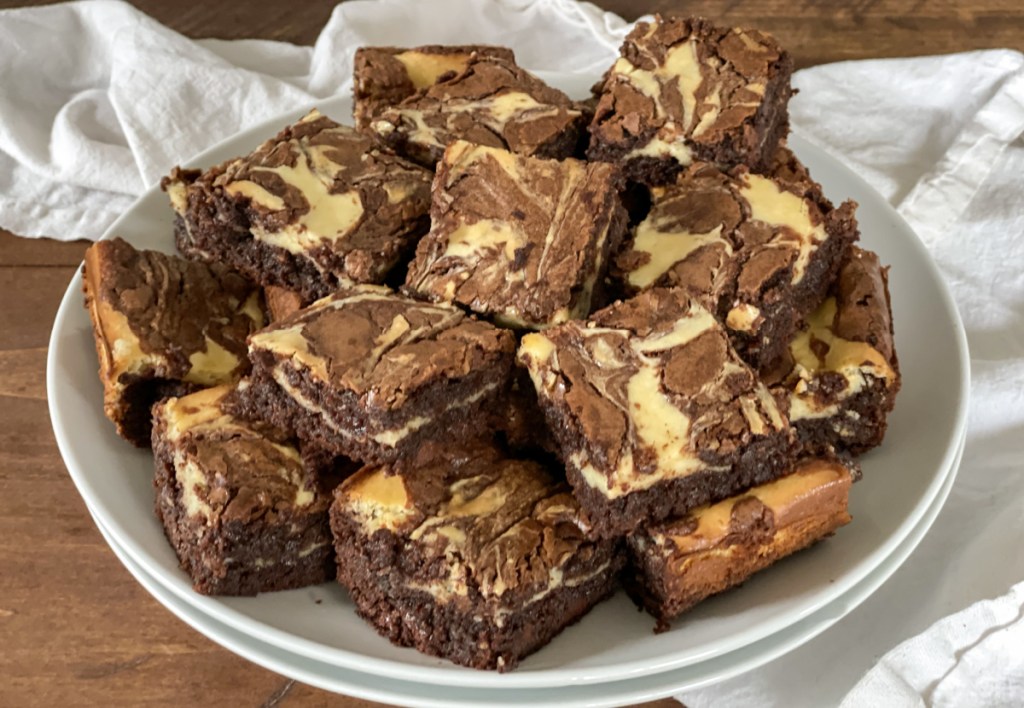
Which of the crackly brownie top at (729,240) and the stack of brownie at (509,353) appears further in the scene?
the crackly brownie top at (729,240)

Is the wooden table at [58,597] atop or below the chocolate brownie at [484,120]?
below

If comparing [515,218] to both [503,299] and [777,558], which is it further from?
[777,558]

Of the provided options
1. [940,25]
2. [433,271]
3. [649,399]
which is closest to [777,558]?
[649,399]

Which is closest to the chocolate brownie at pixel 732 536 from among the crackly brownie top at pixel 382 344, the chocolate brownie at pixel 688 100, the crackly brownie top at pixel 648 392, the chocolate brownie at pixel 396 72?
the crackly brownie top at pixel 648 392

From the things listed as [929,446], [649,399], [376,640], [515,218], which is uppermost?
[515,218]

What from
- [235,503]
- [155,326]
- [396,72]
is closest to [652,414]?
[235,503]

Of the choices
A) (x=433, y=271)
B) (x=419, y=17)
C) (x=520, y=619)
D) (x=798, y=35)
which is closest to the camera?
(x=520, y=619)

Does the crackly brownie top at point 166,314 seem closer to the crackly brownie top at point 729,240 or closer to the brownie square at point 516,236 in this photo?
the brownie square at point 516,236

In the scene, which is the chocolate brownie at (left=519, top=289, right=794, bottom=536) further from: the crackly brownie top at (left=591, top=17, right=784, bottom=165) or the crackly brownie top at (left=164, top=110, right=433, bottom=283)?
the crackly brownie top at (left=591, top=17, right=784, bottom=165)
